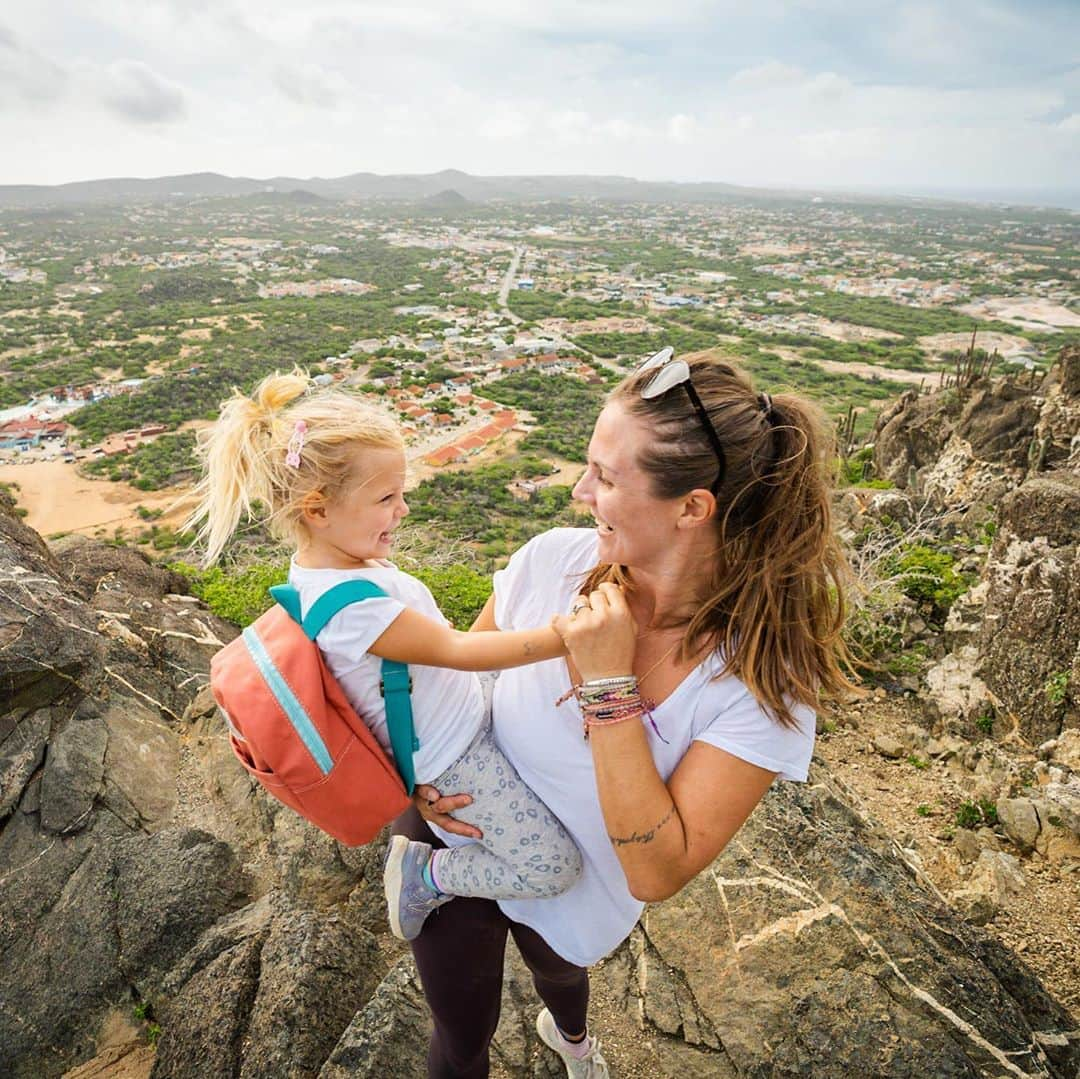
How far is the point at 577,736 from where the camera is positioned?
1487mm

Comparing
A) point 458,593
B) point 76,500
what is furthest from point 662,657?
point 76,500

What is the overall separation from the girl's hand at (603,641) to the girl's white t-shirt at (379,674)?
1.24ft

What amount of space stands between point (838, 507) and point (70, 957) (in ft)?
31.4

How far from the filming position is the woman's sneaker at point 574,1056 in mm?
2156

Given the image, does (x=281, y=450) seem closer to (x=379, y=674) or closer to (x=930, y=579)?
(x=379, y=674)

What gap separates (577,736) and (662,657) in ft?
0.84

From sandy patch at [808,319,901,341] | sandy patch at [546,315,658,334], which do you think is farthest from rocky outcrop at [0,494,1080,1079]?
sandy patch at [808,319,901,341]

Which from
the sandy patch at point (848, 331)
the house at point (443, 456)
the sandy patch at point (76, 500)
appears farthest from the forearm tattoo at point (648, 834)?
the sandy patch at point (848, 331)

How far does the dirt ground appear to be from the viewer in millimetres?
3010

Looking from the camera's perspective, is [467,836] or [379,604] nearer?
[379,604]

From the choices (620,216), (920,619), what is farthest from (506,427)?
(620,216)

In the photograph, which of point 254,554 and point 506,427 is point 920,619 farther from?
point 506,427

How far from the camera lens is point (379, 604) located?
1.50 metres

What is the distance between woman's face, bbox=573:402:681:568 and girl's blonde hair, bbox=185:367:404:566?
1.77 ft
